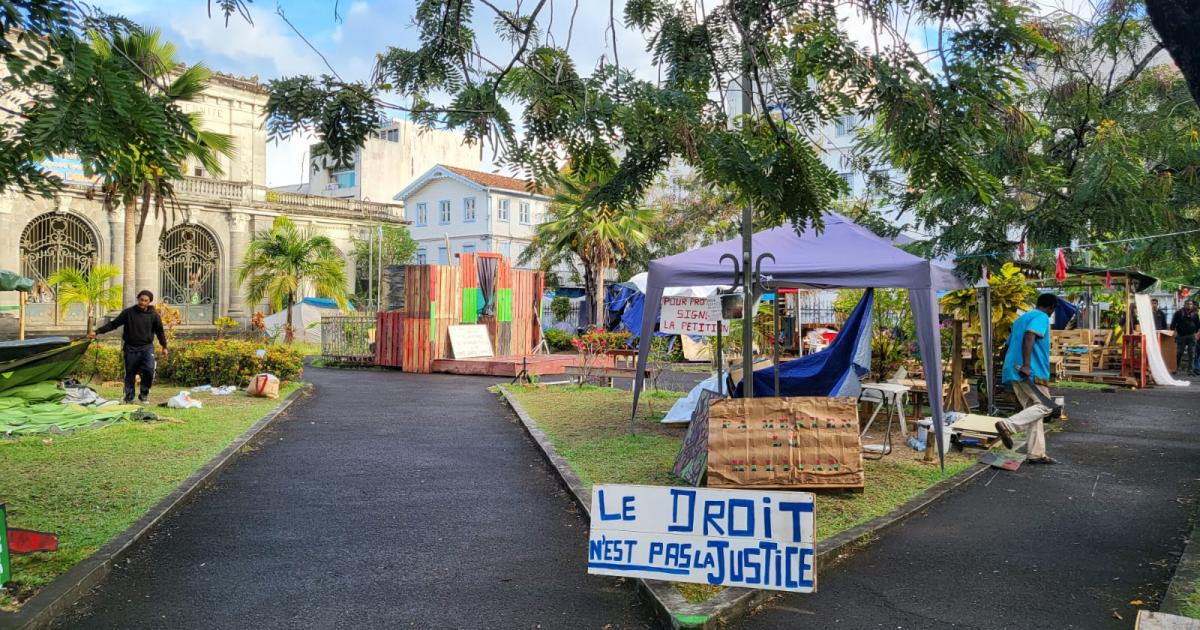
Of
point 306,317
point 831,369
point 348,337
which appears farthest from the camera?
point 306,317

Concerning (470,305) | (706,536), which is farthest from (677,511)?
(470,305)

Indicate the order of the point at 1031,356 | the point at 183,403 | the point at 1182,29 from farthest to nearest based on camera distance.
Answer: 1. the point at 183,403
2. the point at 1031,356
3. the point at 1182,29

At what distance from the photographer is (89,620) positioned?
471 cm

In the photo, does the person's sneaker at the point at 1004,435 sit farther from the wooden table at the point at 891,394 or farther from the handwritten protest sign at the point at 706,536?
the handwritten protest sign at the point at 706,536

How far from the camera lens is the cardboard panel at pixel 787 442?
24.9ft

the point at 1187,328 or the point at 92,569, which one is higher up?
the point at 1187,328

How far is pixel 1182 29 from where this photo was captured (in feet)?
12.1

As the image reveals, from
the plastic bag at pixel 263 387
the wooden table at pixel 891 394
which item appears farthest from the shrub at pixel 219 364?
the wooden table at pixel 891 394

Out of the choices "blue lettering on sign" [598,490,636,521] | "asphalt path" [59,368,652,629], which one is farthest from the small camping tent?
"blue lettering on sign" [598,490,636,521]

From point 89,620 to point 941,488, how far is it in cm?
670

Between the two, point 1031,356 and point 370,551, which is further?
point 1031,356

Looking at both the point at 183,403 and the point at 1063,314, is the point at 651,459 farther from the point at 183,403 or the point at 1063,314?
the point at 1063,314

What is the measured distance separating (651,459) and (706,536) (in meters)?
4.31

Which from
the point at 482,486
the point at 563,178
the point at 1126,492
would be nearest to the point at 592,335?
the point at 482,486
